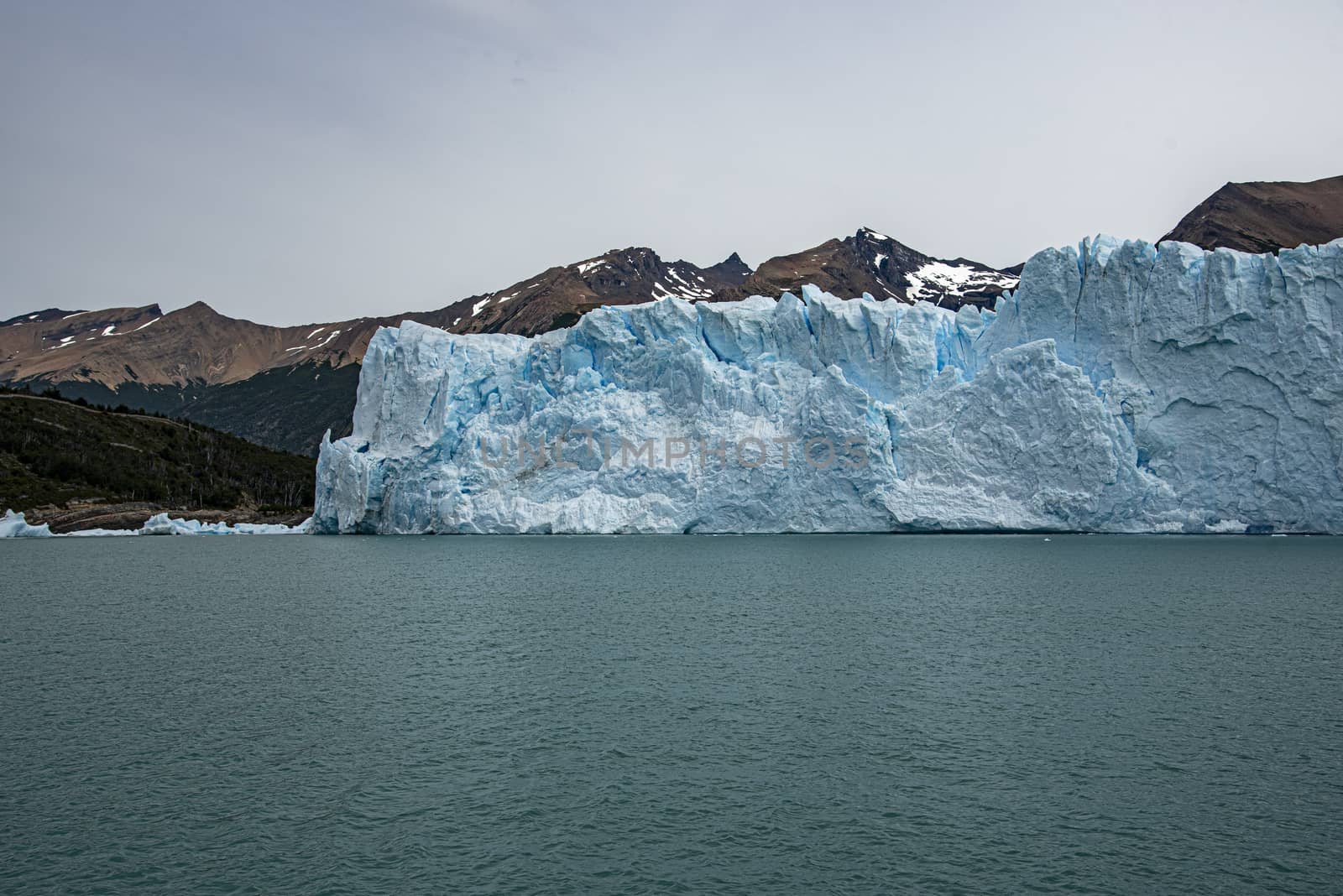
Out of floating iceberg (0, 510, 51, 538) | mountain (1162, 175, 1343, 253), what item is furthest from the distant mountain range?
floating iceberg (0, 510, 51, 538)

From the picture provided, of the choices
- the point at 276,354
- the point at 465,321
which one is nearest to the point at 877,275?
the point at 465,321

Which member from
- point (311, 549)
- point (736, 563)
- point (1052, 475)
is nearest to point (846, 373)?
point (1052, 475)

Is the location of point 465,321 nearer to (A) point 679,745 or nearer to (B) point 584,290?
(B) point 584,290

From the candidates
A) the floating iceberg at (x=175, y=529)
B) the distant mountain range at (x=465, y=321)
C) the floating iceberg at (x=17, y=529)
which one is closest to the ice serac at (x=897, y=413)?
the floating iceberg at (x=175, y=529)

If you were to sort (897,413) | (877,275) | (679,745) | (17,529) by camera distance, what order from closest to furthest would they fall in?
(679,745), (897,413), (17,529), (877,275)

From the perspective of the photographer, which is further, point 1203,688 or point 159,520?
point 159,520

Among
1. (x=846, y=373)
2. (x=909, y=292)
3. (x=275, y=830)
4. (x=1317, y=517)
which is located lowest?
(x=275, y=830)

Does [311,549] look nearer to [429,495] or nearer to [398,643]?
[429,495]
